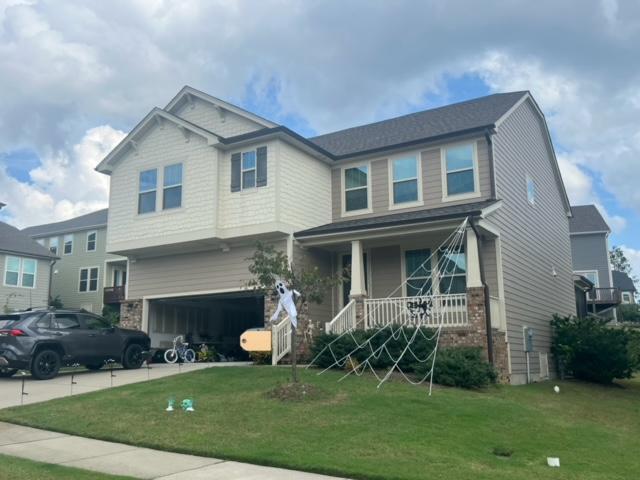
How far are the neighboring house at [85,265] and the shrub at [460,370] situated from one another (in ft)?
95.6

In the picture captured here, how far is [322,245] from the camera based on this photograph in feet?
60.6

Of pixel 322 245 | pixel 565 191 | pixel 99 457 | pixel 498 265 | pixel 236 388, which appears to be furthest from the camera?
pixel 565 191

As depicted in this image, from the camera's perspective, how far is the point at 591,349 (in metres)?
18.9

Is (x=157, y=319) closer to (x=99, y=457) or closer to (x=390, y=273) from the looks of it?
(x=390, y=273)

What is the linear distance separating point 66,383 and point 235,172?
769cm

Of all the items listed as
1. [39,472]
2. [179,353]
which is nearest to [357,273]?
[179,353]

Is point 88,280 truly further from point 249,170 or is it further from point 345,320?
point 345,320

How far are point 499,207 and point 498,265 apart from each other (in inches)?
62.2

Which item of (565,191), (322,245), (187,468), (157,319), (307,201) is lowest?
(187,468)

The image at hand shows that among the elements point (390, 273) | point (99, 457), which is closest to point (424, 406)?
point (99, 457)

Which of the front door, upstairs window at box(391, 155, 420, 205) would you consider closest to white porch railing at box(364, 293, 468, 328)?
the front door

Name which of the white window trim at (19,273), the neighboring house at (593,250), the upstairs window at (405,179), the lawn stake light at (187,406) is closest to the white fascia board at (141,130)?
the upstairs window at (405,179)

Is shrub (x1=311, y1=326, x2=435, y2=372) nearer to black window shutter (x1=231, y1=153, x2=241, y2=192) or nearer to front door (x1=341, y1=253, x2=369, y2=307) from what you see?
front door (x1=341, y1=253, x2=369, y2=307)

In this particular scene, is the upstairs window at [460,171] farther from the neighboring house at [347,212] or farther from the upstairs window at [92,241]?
the upstairs window at [92,241]
